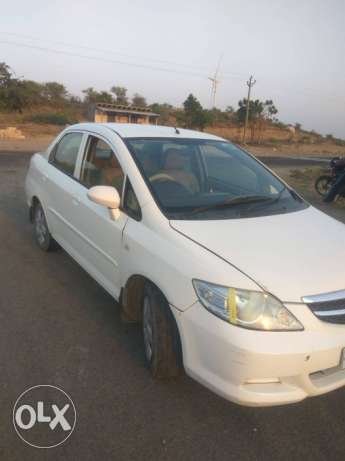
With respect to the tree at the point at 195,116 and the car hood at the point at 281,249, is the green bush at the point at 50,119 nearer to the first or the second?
the tree at the point at 195,116

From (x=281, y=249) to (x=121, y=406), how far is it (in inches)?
54.5

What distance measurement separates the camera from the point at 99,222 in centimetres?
323

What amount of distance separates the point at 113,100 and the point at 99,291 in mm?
62359

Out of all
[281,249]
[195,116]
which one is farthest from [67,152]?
[195,116]

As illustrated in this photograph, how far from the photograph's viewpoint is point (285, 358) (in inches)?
80.5

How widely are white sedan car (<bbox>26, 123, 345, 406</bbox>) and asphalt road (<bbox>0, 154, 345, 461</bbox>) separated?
26cm

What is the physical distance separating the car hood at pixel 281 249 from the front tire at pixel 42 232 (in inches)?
100

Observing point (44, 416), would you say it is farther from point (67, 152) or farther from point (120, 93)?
point (120, 93)

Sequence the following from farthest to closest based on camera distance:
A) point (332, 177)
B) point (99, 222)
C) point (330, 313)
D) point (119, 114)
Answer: point (119, 114), point (332, 177), point (99, 222), point (330, 313)

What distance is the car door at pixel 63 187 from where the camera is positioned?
388 centimetres

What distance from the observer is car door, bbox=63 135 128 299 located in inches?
120

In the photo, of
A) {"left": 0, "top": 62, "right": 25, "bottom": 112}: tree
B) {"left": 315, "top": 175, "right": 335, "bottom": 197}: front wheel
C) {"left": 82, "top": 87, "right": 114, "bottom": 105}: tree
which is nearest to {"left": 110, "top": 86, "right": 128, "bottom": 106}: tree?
{"left": 82, "top": 87, "right": 114, "bottom": 105}: tree

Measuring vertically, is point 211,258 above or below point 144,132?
below

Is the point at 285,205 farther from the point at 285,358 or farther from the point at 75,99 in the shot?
the point at 75,99
